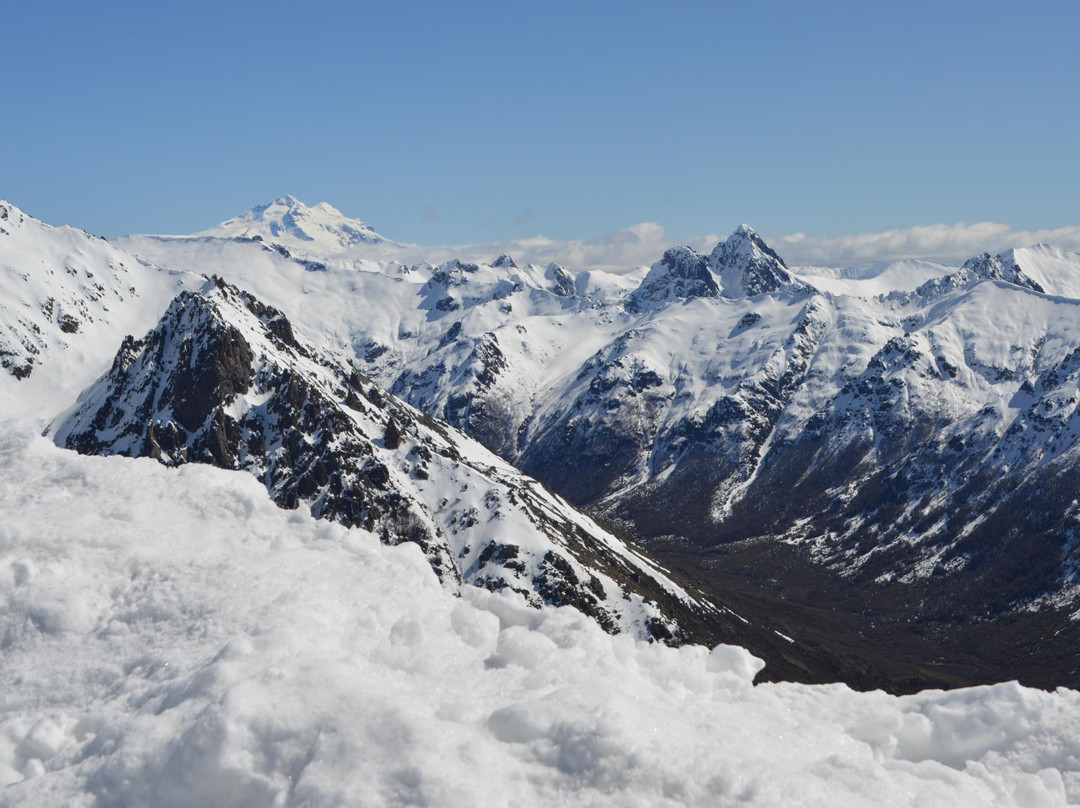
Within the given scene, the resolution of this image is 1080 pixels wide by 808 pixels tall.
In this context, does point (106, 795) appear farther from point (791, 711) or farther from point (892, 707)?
point (892, 707)

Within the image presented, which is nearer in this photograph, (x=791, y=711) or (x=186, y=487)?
(x=791, y=711)

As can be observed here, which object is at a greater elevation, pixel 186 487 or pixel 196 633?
pixel 186 487

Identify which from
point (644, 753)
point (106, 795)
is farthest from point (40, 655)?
point (644, 753)

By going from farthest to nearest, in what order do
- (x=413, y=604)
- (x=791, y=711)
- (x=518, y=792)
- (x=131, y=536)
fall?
(x=131, y=536) < (x=413, y=604) < (x=791, y=711) < (x=518, y=792)

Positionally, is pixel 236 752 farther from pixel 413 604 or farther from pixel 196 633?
pixel 413 604

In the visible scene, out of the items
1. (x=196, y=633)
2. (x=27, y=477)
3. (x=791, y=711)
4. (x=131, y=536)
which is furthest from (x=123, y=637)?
(x=791, y=711)

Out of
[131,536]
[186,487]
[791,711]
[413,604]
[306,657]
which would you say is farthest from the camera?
[186,487]

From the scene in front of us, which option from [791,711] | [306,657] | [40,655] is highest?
[791,711]
